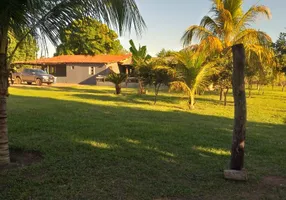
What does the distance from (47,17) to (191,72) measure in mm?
10454

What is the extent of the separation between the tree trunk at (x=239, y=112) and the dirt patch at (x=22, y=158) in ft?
9.88

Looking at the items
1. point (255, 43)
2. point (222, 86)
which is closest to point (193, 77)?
point (222, 86)

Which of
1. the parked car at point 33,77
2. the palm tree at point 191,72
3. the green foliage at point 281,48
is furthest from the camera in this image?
the parked car at point 33,77

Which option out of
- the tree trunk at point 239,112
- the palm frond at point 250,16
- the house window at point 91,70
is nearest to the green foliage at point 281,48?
the palm frond at point 250,16

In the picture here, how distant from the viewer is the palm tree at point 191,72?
14172mm

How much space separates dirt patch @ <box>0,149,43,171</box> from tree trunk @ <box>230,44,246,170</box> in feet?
9.88

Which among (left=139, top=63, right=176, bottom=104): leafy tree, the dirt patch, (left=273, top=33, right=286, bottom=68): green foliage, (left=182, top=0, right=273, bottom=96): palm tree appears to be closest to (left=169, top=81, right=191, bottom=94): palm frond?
(left=139, top=63, right=176, bottom=104): leafy tree

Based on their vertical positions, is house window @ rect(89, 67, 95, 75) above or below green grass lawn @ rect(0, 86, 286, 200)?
above

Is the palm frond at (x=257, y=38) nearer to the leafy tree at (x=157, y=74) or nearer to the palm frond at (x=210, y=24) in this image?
the palm frond at (x=210, y=24)

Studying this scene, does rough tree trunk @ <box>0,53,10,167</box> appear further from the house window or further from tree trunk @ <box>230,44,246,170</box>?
the house window

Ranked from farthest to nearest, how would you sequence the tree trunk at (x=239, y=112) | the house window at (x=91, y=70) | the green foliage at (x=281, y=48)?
the house window at (x=91, y=70) < the green foliage at (x=281, y=48) < the tree trunk at (x=239, y=112)

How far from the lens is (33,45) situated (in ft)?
15.7

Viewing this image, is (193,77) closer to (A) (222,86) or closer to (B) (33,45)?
(A) (222,86)

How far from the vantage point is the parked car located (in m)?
28.9
